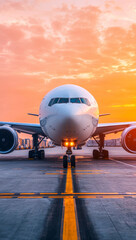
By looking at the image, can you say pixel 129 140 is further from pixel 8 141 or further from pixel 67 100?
pixel 8 141

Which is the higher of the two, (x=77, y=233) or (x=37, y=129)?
(x=37, y=129)

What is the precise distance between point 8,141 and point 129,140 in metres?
8.28

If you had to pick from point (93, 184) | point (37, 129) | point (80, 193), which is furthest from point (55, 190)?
point (37, 129)

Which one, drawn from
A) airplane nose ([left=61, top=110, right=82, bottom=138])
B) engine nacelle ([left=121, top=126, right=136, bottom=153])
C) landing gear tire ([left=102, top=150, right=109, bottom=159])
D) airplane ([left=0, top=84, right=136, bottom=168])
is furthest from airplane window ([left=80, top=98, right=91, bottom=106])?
landing gear tire ([left=102, top=150, right=109, bottom=159])

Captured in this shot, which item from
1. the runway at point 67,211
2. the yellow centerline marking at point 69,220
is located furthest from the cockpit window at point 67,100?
the yellow centerline marking at point 69,220

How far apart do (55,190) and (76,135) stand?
18.2ft

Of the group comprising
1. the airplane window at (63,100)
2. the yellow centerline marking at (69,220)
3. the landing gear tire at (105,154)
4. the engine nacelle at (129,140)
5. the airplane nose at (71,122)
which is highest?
the airplane window at (63,100)

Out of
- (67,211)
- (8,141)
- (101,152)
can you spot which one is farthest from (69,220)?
(101,152)

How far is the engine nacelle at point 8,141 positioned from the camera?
17.1 meters

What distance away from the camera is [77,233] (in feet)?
12.9

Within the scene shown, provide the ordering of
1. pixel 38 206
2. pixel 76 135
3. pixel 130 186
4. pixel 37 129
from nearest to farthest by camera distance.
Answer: pixel 38 206 < pixel 130 186 < pixel 76 135 < pixel 37 129

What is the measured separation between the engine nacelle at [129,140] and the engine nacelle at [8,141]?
7.31 meters

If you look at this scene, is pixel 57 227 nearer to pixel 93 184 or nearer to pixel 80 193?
pixel 80 193

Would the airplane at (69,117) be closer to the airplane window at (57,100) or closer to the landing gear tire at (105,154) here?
the airplane window at (57,100)
